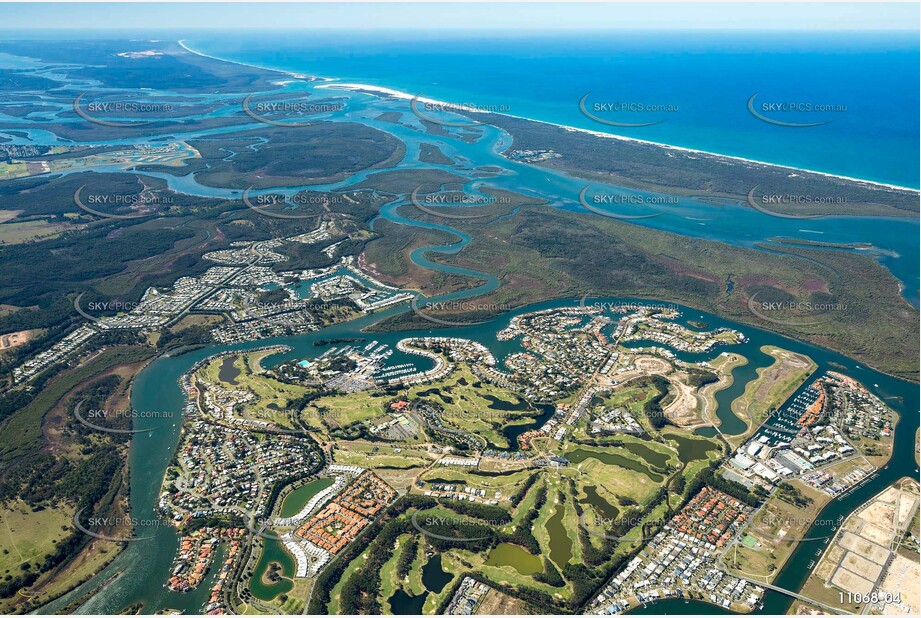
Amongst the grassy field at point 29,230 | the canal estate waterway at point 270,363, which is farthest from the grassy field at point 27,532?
the grassy field at point 29,230

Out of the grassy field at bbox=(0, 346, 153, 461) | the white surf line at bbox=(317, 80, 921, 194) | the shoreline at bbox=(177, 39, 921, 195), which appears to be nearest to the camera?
the grassy field at bbox=(0, 346, 153, 461)

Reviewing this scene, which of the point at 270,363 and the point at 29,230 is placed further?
the point at 29,230

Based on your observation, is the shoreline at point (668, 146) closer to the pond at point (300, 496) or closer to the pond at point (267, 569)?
the pond at point (300, 496)

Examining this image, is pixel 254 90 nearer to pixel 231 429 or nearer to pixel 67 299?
pixel 67 299

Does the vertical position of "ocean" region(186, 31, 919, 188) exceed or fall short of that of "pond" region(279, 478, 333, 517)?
it exceeds it

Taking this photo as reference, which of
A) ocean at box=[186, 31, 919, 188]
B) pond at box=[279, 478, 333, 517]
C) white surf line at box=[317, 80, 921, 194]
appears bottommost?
pond at box=[279, 478, 333, 517]

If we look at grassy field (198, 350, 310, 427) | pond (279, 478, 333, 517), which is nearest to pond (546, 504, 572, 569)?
pond (279, 478, 333, 517)

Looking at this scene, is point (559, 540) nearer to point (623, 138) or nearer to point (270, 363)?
point (270, 363)

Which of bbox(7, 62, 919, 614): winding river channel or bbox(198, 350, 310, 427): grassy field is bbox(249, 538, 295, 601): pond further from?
bbox(198, 350, 310, 427): grassy field

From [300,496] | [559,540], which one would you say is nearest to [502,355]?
[559,540]
